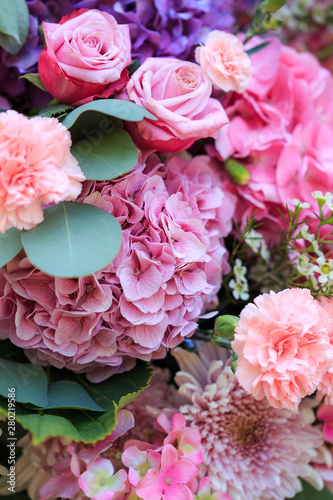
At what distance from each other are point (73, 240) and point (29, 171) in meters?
0.07

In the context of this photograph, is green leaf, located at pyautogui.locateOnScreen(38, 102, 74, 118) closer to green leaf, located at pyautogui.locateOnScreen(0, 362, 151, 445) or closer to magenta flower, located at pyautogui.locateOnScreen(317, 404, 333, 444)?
green leaf, located at pyautogui.locateOnScreen(0, 362, 151, 445)

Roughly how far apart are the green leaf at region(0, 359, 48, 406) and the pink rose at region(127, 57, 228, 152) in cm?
28

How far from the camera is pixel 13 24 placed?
560 mm

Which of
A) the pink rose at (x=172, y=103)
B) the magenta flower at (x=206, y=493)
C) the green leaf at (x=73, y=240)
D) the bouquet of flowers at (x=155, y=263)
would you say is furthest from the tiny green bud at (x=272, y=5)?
the magenta flower at (x=206, y=493)

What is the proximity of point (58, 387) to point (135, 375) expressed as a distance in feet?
0.29

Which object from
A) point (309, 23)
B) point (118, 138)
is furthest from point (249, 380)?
point (309, 23)

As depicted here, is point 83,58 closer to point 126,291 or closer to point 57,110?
point 57,110

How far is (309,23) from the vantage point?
3.41 feet

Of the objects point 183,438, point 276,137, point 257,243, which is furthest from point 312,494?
point 276,137

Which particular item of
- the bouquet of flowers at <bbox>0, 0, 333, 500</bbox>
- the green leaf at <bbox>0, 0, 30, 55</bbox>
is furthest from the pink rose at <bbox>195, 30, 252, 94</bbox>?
the green leaf at <bbox>0, 0, 30, 55</bbox>

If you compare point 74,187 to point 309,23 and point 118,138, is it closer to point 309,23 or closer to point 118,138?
point 118,138

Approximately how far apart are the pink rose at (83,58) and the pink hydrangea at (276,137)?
186mm

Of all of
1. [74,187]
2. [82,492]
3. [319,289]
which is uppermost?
[74,187]

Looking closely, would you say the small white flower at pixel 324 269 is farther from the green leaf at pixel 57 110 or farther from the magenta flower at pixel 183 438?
the green leaf at pixel 57 110
